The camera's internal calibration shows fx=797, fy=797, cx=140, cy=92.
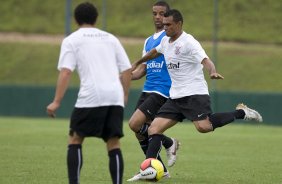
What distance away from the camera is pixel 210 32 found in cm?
3241

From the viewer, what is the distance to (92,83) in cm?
782

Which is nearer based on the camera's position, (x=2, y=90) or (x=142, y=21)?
(x=2, y=90)

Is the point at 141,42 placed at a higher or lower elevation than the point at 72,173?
lower

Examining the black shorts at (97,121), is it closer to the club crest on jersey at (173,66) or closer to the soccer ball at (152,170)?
the soccer ball at (152,170)

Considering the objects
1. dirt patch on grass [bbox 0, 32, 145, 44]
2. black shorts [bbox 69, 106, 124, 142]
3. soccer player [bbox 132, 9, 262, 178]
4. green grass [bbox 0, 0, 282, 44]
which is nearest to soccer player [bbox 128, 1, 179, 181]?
soccer player [bbox 132, 9, 262, 178]

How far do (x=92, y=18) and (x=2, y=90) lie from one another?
66.3ft

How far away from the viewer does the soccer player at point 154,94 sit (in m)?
10.8

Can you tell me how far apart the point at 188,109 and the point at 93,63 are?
2.85m

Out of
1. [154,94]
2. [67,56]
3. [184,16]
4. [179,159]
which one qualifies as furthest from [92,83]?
[184,16]

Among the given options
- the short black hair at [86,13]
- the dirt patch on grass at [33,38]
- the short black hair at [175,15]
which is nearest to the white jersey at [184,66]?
the short black hair at [175,15]

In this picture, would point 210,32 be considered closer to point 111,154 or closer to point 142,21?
point 142,21

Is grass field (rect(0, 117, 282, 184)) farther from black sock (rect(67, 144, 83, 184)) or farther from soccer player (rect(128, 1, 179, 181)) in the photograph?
black sock (rect(67, 144, 83, 184))

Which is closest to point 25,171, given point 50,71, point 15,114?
point 15,114

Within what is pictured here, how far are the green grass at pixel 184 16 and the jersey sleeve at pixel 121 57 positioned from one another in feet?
70.1
